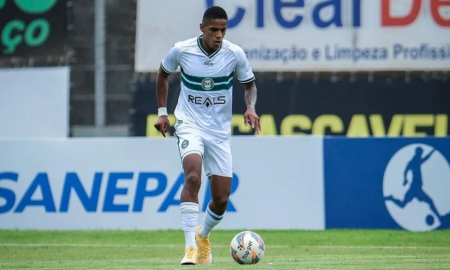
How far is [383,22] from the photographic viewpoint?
16.7 m

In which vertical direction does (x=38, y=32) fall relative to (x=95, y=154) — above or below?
above

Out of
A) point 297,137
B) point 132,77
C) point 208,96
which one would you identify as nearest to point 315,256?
point 208,96

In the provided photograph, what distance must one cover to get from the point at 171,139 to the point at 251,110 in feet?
15.9

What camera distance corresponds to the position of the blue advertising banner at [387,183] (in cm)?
1420

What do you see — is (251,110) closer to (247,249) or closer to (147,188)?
(247,249)

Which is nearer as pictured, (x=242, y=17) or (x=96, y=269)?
(x=96, y=269)

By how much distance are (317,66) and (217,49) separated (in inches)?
268

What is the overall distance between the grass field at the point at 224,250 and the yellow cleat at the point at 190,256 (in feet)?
0.37

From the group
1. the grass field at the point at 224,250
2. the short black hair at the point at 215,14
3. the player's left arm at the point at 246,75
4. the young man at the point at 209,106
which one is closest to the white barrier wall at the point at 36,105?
the grass field at the point at 224,250

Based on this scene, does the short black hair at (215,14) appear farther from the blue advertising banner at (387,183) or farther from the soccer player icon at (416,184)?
the soccer player icon at (416,184)

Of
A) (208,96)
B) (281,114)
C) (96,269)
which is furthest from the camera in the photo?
(281,114)

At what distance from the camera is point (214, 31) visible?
9.91 meters

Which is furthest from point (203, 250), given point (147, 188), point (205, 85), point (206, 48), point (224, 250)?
point (147, 188)

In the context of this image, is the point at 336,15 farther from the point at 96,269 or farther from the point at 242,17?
the point at 96,269
